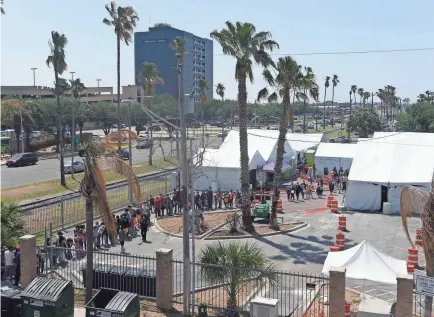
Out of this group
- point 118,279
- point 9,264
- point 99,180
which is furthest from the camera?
point 9,264

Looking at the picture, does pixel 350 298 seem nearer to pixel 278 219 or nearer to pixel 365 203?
pixel 278 219

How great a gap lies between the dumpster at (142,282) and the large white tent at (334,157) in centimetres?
3285

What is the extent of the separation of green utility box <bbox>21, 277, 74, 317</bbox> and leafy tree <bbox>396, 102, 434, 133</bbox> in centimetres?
7891

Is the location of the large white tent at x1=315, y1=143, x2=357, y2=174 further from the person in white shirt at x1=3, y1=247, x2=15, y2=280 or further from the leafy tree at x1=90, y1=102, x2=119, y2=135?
the leafy tree at x1=90, y1=102, x2=119, y2=135

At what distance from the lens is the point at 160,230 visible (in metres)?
26.4

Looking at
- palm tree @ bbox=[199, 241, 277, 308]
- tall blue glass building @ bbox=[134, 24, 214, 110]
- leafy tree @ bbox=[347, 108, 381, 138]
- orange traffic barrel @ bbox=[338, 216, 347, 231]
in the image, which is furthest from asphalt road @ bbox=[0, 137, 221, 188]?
tall blue glass building @ bbox=[134, 24, 214, 110]

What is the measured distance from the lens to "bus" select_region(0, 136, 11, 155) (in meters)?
64.8

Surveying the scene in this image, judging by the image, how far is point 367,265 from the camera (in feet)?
52.0

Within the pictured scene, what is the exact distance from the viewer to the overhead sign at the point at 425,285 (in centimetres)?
1089

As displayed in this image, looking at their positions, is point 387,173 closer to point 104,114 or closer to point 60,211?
point 60,211

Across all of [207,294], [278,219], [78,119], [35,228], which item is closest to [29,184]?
[35,228]

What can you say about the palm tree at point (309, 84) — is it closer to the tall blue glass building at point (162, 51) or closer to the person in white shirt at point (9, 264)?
the person in white shirt at point (9, 264)

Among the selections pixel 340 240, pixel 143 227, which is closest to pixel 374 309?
pixel 340 240

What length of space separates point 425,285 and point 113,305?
7074mm
